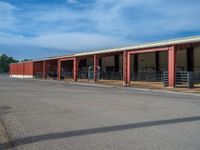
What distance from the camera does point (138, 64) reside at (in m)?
51.5

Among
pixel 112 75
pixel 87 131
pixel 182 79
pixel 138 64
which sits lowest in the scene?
pixel 87 131

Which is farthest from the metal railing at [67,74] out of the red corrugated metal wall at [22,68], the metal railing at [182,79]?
the metal railing at [182,79]

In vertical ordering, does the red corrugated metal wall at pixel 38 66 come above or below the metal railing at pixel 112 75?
above

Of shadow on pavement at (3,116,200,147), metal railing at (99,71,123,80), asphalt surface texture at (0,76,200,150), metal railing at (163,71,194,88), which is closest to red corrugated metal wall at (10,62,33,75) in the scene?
metal railing at (99,71,123,80)

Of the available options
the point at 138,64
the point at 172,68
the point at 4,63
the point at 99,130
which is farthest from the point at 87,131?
the point at 4,63

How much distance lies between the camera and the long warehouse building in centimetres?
3162

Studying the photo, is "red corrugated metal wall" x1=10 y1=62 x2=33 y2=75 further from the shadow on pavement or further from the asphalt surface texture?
the shadow on pavement

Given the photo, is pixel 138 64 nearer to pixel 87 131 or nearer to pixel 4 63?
pixel 87 131

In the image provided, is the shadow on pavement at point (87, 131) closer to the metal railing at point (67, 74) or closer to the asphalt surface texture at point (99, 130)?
the asphalt surface texture at point (99, 130)

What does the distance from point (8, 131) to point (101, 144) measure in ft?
8.91

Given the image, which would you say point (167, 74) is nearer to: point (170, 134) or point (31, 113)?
point (31, 113)

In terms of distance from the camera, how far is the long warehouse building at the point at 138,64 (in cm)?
3162

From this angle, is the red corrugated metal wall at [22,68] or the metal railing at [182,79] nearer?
the metal railing at [182,79]

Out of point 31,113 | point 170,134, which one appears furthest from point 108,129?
Result: point 31,113
